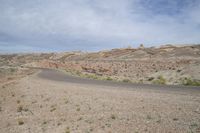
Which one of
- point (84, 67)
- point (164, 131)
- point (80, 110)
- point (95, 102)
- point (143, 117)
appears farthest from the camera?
point (84, 67)

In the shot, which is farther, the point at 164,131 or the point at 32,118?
the point at 32,118

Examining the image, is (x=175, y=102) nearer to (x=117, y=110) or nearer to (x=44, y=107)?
(x=117, y=110)

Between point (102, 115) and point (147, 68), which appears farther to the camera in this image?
point (147, 68)

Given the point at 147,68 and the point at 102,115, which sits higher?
the point at 102,115

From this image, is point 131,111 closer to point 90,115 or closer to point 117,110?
point 117,110

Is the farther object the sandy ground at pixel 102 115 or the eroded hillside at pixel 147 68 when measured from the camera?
the eroded hillside at pixel 147 68

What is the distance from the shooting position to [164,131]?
9.84 metres

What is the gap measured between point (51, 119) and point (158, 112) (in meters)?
5.56

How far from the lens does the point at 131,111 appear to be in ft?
43.5

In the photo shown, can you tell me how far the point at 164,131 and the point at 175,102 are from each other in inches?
202

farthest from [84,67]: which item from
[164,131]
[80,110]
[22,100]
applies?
[164,131]

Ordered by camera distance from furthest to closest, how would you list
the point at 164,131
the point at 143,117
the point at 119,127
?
the point at 143,117
the point at 119,127
the point at 164,131

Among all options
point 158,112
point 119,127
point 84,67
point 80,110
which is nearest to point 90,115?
point 80,110

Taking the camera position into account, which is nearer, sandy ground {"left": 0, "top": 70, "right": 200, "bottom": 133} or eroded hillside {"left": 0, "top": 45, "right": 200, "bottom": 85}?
sandy ground {"left": 0, "top": 70, "right": 200, "bottom": 133}
